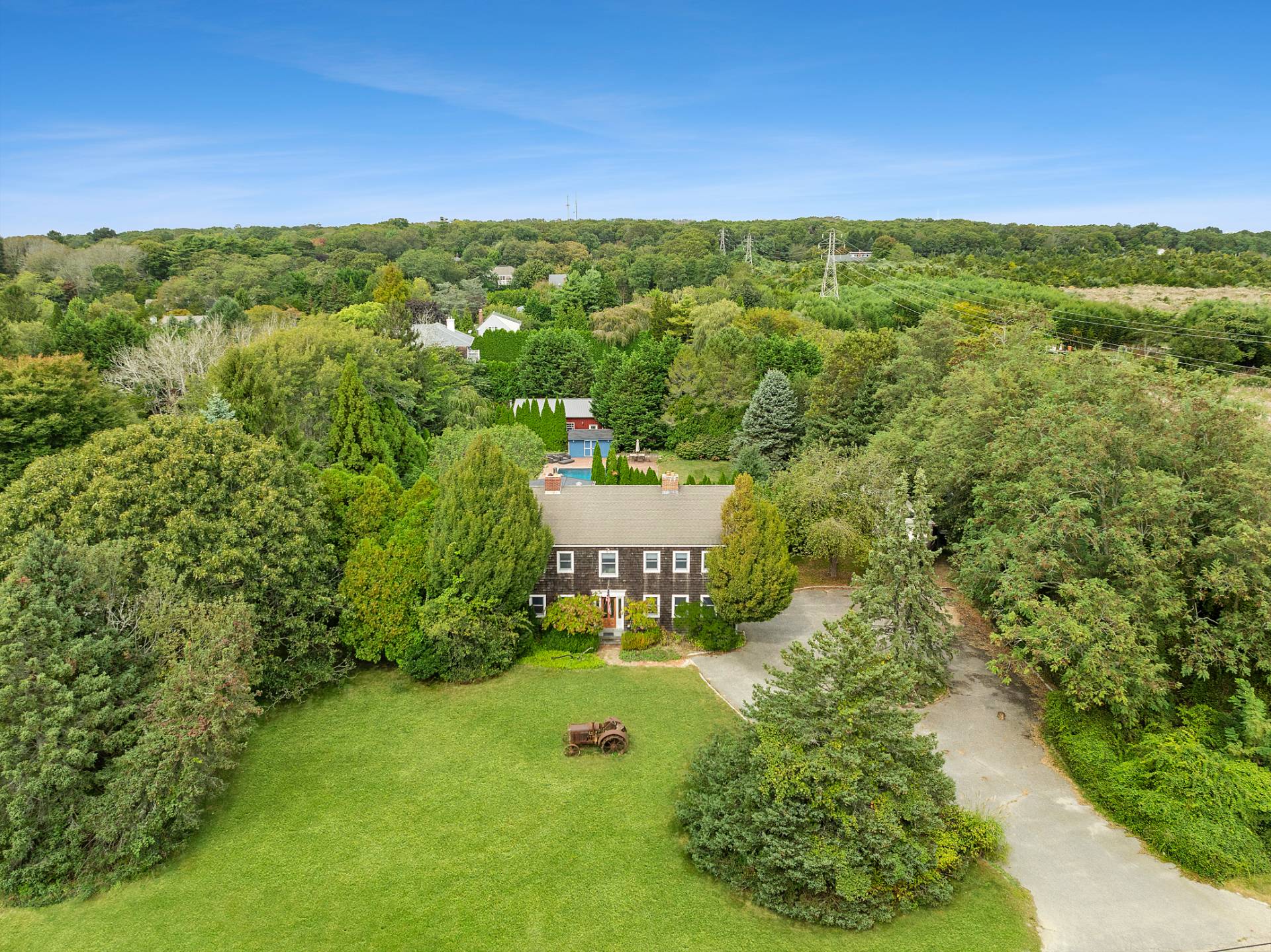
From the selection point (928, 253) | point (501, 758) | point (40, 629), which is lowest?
point (501, 758)

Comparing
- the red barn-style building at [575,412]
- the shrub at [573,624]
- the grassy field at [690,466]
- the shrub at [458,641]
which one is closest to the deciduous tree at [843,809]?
the shrub at [573,624]

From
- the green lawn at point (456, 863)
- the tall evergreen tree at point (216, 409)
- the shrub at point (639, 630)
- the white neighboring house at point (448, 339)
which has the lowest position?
the green lawn at point (456, 863)

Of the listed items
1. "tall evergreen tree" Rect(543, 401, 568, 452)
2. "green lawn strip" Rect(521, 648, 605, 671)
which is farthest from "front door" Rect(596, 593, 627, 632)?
"tall evergreen tree" Rect(543, 401, 568, 452)

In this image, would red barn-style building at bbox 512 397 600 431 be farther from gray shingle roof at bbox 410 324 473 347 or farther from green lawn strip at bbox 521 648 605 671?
green lawn strip at bbox 521 648 605 671

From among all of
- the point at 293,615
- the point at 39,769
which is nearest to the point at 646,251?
the point at 293,615

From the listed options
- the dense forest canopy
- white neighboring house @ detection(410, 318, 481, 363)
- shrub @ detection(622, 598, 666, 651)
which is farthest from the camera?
white neighboring house @ detection(410, 318, 481, 363)

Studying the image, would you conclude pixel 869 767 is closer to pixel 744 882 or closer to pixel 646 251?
pixel 744 882

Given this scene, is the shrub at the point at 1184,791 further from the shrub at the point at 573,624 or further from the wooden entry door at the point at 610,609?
the wooden entry door at the point at 610,609
